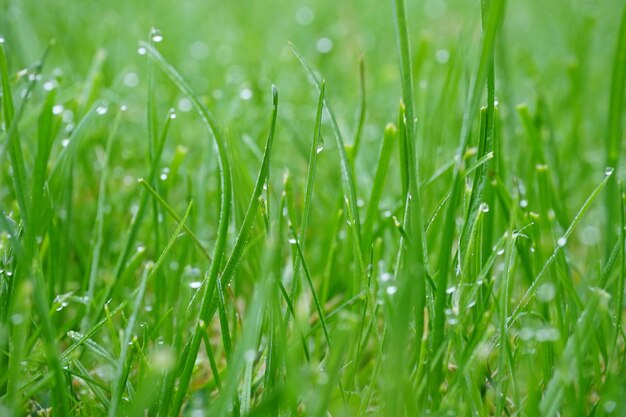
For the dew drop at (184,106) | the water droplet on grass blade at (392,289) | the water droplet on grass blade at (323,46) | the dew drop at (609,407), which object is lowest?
the dew drop at (609,407)

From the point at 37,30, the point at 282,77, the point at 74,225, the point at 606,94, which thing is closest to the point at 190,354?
the point at 74,225

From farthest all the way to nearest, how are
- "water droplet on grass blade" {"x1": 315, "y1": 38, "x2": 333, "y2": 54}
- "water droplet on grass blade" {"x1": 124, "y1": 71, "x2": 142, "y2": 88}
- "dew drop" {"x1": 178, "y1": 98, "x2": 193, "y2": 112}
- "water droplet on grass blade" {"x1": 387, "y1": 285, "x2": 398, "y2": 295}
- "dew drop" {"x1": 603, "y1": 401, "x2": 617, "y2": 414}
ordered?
"water droplet on grass blade" {"x1": 315, "y1": 38, "x2": 333, "y2": 54}
"water droplet on grass blade" {"x1": 124, "y1": 71, "x2": 142, "y2": 88}
"dew drop" {"x1": 178, "y1": 98, "x2": 193, "y2": 112}
"water droplet on grass blade" {"x1": 387, "y1": 285, "x2": 398, "y2": 295}
"dew drop" {"x1": 603, "y1": 401, "x2": 617, "y2": 414}

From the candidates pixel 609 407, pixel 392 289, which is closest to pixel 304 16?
pixel 392 289

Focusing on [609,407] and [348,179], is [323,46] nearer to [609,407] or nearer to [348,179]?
[348,179]

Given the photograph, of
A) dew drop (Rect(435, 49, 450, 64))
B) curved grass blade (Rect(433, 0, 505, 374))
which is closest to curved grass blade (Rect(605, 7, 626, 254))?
curved grass blade (Rect(433, 0, 505, 374))

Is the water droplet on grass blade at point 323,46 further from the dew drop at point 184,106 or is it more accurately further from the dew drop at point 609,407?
the dew drop at point 609,407

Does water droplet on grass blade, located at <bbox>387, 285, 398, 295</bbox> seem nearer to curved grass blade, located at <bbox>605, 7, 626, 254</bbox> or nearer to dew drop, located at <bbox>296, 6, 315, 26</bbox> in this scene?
curved grass blade, located at <bbox>605, 7, 626, 254</bbox>

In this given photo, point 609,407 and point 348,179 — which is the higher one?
point 348,179

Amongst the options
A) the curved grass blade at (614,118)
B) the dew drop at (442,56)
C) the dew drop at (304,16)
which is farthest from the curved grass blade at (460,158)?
the dew drop at (304,16)
